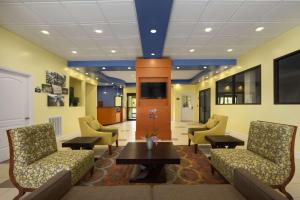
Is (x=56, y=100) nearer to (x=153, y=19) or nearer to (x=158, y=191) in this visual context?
A: (x=153, y=19)

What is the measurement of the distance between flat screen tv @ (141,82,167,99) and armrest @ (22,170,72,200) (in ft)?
17.0

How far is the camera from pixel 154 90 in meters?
6.87

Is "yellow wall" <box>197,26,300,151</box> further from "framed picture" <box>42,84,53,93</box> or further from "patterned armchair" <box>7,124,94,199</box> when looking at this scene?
"framed picture" <box>42,84,53,93</box>

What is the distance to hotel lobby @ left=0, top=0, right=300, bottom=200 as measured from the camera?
2391mm

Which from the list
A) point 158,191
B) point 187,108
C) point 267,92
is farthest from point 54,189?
point 187,108

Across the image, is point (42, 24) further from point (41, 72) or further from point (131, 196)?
point (131, 196)

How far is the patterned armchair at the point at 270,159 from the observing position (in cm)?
239

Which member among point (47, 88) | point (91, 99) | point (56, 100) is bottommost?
point (56, 100)

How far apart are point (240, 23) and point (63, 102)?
6.10 m

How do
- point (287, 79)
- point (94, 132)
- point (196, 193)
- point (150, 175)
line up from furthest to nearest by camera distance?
point (94, 132), point (287, 79), point (150, 175), point (196, 193)

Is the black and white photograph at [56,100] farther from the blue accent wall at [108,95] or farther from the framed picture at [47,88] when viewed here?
the blue accent wall at [108,95]

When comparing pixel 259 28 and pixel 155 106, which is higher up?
pixel 259 28

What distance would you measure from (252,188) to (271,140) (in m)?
1.40

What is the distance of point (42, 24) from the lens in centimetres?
404
